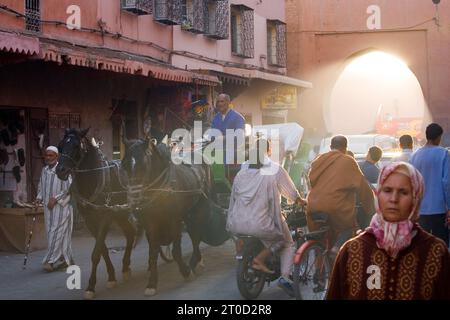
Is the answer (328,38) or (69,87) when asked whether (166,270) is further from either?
(328,38)

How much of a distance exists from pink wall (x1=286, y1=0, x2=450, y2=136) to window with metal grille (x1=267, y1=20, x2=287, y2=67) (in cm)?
306

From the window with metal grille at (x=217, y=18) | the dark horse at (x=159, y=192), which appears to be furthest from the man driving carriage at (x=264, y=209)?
the window with metal grille at (x=217, y=18)

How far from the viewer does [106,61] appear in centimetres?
1341

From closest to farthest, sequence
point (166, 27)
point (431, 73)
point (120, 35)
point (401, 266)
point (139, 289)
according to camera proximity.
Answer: point (401, 266) < point (139, 289) < point (120, 35) < point (166, 27) < point (431, 73)

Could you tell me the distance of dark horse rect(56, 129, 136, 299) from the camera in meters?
8.79

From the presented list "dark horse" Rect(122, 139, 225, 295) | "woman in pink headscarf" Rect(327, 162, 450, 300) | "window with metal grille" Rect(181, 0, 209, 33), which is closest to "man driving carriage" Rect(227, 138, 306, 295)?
"dark horse" Rect(122, 139, 225, 295)

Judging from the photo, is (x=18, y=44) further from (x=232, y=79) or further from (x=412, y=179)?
(x=232, y=79)

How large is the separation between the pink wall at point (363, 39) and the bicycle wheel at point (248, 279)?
24.0 metres

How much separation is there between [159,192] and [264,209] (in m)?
1.49

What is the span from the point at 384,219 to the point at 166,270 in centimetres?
715

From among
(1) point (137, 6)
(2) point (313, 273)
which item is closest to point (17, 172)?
(1) point (137, 6)

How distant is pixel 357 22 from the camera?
3159cm

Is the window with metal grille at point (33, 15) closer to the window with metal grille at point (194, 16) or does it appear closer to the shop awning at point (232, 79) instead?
the shop awning at point (232, 79)
